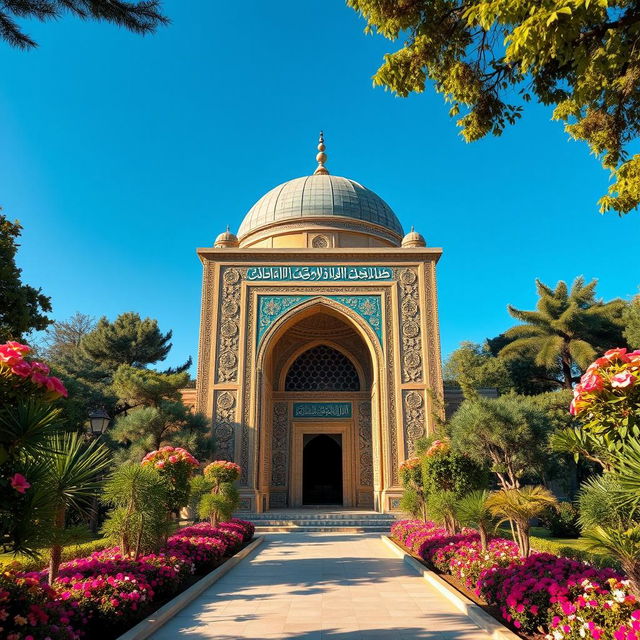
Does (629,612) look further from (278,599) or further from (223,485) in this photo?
(223,485)

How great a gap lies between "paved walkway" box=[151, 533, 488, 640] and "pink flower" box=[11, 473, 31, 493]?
6.63ft

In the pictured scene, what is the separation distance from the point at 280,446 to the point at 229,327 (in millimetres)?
4656

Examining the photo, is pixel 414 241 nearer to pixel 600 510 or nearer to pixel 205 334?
pixel 205 334

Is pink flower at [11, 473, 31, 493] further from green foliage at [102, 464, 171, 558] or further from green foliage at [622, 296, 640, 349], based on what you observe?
green foliage at [622, 296, 640, 349]

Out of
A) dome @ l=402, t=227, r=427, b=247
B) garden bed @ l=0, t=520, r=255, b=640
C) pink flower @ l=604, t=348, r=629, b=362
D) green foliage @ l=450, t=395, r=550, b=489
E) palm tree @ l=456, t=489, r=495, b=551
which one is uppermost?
dome @ l=402, t=227, r=427, b=247

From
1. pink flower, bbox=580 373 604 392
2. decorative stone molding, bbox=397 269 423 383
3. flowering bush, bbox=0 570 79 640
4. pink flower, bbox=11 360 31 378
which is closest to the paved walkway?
flowering bush, bbox=0 570 79 640

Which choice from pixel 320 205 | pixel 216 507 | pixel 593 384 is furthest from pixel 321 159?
pixel 593 384

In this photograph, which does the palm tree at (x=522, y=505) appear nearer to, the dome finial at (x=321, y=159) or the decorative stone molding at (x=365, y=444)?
the decorative stone molding at (x=365, y=444)

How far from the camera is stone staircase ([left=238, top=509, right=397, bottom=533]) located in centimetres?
1304

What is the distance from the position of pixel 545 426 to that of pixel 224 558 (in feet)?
19.2

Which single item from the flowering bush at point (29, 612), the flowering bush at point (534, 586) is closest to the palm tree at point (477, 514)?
the flowering bush at point (534, 586)

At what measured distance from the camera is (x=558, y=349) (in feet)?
62.1

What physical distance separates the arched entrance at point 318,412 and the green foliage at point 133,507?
10.1 metres

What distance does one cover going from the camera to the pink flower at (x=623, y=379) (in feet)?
10.0
